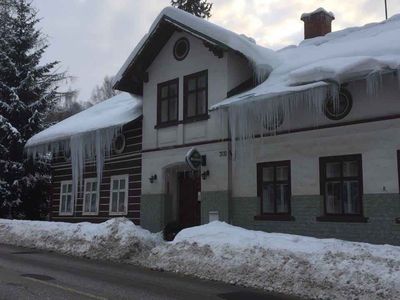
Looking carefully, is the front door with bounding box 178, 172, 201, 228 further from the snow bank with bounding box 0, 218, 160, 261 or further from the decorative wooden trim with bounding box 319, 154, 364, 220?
the decorative wooden trim with bounding box 319, 154, 364, 220

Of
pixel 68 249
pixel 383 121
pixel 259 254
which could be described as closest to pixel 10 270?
pixel 68 249

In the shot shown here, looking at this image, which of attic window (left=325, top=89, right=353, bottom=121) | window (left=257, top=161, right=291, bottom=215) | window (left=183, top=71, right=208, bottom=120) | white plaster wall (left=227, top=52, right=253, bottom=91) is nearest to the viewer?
attic window (left=325, top=89, right=353, bottom=121)

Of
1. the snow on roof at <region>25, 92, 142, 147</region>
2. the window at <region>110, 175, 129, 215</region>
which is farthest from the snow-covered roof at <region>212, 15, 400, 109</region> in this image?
the window at <region>110, 175, 129, 215</region>

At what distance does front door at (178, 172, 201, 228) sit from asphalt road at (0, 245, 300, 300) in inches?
224

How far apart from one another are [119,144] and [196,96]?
465cm

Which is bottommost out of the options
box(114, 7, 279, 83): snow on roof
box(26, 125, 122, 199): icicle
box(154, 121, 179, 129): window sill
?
box(26, 125, 122, 199): icicle

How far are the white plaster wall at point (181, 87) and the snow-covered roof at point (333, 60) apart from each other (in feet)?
4.93

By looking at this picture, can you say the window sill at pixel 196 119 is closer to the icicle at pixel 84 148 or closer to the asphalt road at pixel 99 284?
the icicle at pixel 84 148

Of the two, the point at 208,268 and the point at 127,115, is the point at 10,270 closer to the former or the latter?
the point at 208,268

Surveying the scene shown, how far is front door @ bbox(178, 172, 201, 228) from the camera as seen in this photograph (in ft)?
61.2

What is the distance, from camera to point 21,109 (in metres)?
27.3

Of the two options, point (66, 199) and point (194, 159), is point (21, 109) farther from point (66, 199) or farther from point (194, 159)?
point (194, 159)

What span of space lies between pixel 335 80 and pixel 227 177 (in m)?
5.41

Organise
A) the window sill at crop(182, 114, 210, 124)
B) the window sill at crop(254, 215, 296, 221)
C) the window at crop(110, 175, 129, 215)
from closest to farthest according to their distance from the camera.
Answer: the window sill at crop(254, 215, 296, 221)
the window sill at crop(182, 114, 210, 124)
the window at crop(110, 175, 129, 215)
